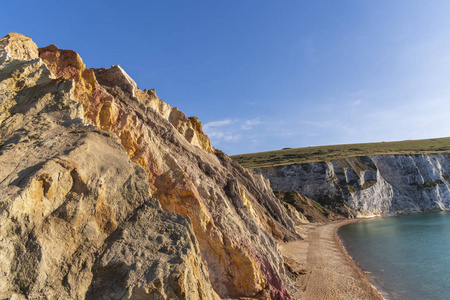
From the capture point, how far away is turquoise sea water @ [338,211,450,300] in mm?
21234

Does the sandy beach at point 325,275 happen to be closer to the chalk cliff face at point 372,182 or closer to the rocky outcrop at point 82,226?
the rocky outcrop at point 82,226

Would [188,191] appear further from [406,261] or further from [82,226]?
[406,261]

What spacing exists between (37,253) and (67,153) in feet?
12.0

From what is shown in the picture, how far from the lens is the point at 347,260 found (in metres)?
29.2

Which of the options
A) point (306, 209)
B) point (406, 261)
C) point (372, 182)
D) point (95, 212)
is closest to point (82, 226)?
point (95, 212)

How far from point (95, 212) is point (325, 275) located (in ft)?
67.2

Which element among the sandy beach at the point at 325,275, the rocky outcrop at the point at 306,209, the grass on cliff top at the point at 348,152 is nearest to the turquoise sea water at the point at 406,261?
the sandy beach at the point at 325,275

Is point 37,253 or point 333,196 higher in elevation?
point 37,253

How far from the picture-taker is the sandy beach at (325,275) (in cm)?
1934

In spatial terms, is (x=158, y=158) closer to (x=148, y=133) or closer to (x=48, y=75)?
(x=148, y=133)

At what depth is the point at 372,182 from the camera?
293 feet

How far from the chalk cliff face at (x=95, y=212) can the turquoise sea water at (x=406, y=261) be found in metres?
11.5

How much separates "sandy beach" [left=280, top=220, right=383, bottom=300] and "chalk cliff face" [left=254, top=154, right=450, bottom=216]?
2146 inches

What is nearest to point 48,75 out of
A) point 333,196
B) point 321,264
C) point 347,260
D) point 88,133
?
point 88,133
